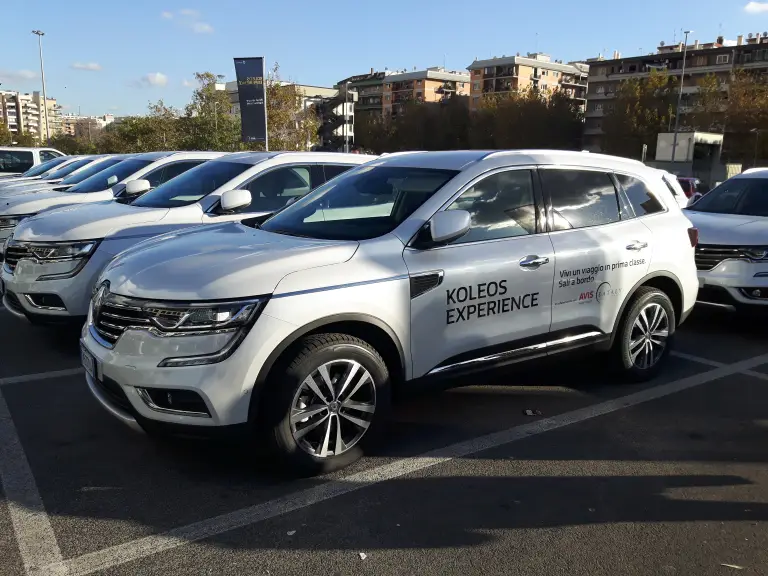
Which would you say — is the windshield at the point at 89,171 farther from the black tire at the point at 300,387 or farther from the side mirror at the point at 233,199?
the black tire at the point at 300,387

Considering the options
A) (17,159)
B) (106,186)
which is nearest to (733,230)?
(106,186)

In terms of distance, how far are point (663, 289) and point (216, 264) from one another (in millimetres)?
3620

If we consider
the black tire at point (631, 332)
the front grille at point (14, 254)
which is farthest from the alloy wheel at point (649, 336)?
the front grille at point (14, 254)

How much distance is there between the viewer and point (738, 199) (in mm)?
8039

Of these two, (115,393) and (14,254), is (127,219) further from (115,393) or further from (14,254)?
(115,393)

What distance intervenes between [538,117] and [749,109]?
2199cm

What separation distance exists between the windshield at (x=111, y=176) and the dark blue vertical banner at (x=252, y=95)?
6.38m

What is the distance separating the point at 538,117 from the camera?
72250 mm

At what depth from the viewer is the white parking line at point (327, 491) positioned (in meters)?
2.90

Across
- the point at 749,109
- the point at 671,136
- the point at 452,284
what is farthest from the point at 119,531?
the point at 749,109

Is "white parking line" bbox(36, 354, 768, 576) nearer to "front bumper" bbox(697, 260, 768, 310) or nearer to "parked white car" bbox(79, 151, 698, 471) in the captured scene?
"parked white car" bbox(79, 151, 698, 471)

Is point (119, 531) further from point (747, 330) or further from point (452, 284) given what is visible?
point (747, 330)

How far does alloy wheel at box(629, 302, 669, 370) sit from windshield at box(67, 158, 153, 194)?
25.5 feet

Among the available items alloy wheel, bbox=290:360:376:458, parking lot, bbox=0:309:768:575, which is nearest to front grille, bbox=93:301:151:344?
parking lot, bbox=0:309:768:575
